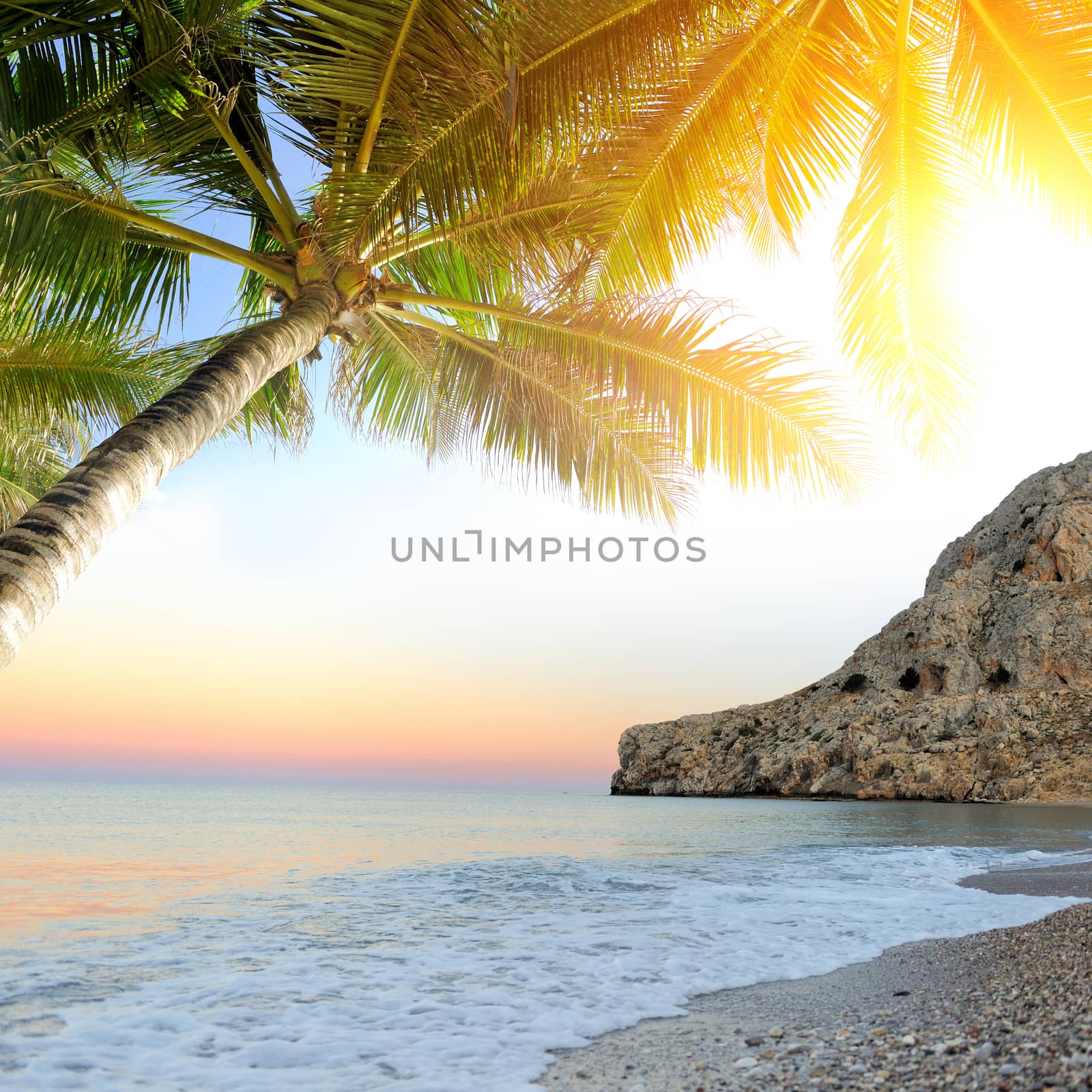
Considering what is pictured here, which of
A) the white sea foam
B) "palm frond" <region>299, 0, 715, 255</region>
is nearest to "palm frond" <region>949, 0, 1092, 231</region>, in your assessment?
"palm frond" <region>299, 0, 715, 255</region>

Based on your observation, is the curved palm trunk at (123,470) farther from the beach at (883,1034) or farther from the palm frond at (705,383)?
the beach at (883,1034)

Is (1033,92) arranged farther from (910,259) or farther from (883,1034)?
(883,1034)

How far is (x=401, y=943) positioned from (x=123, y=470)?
3.93 metres

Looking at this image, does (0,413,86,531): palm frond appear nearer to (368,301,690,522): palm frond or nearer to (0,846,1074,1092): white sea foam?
(368,301,690,522): palm frond

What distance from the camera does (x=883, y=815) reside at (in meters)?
26.9

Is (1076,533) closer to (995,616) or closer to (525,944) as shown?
(995,616)

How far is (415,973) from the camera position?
15.6 ft

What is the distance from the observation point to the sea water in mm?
3268

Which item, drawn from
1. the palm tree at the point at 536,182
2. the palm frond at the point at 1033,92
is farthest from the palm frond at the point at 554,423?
the palm frond at the point at 1033,92

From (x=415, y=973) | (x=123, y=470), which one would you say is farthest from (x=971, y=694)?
(x=123, y=470)

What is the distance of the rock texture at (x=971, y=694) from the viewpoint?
41.5 metres

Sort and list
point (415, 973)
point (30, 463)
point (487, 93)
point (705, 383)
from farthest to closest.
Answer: point (30, 463) → point (705, 383) → point (487, 93) → point (415, 973)

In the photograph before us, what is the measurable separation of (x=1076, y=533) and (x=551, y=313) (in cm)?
5207

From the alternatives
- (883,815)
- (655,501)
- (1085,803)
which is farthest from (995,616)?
(655,501)
